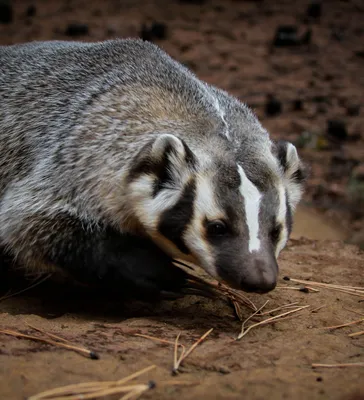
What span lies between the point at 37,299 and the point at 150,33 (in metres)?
6.34

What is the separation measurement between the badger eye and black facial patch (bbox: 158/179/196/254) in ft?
0.31

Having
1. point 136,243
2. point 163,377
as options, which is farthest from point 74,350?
point 136,243

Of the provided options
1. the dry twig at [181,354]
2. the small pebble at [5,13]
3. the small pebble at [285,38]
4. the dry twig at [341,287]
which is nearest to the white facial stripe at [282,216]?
the dry twig at [181,354]

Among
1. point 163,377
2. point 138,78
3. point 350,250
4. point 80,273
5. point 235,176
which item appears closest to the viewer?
point 163,377

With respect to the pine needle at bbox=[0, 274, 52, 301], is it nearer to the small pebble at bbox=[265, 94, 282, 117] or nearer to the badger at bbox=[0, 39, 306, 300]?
the badger at bbox=[0, 39, 306, 300]

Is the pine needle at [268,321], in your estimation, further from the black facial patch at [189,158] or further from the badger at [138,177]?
the black facial patch at [189,158]

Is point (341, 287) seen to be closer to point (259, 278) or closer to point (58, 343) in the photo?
point (259, 278)

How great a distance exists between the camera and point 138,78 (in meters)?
3.14

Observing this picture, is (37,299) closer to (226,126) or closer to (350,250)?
(226,126)

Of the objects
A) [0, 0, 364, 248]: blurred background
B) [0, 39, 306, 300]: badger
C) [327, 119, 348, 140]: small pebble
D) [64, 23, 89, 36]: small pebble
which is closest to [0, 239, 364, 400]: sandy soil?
[0, 39, 306, 300]: badger

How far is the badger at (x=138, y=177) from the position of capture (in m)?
2.52

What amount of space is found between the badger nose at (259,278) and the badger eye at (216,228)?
0.60 feet

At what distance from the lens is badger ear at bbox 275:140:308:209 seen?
282cm

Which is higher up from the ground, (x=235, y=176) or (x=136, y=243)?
(x=235, y=176)
